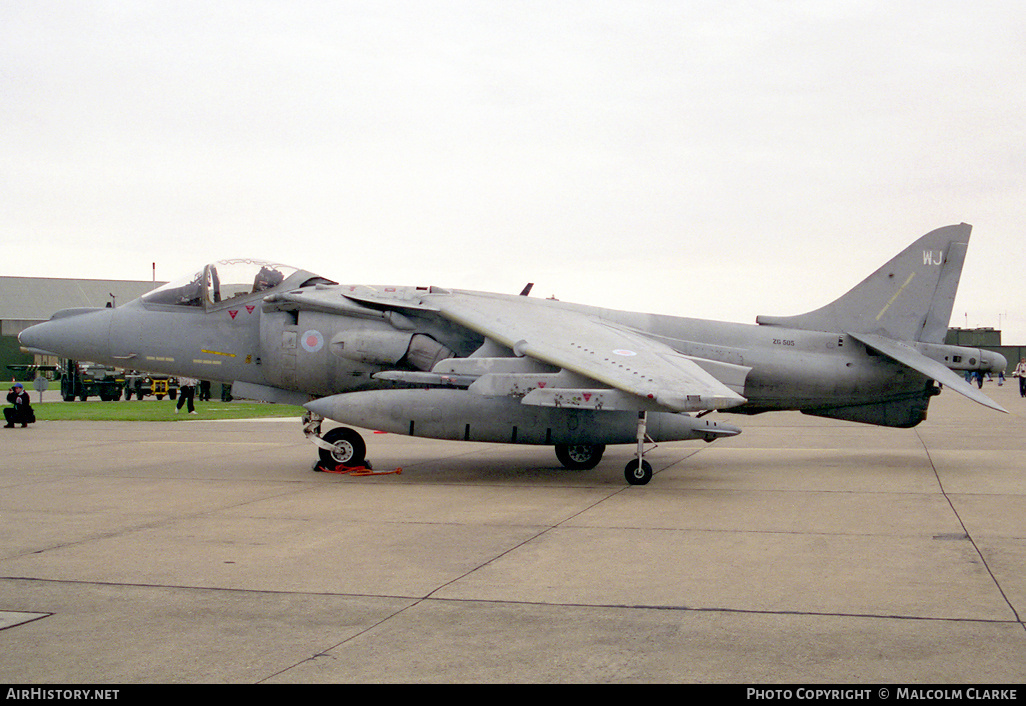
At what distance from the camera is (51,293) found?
67.9m

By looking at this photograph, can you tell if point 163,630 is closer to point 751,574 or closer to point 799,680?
point 799,680

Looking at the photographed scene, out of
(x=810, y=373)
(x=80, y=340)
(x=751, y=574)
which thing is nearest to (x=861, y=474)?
(x=810, y=373)

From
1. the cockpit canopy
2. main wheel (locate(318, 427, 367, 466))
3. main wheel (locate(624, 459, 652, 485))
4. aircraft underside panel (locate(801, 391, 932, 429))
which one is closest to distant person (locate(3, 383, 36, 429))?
the cockpit canopy

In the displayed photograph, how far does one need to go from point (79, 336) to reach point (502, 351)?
20.9 feet

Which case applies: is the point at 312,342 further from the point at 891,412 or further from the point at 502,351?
the point at 891,412

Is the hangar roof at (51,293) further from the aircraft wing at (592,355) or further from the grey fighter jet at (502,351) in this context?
the aircraft wing at (592,355)

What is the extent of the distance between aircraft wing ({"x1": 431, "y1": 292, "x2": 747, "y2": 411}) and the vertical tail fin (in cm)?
338

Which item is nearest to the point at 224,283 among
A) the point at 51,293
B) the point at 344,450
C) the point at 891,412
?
the point at 344,450

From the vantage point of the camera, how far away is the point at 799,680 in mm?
4129

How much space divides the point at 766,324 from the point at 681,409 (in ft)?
17.0

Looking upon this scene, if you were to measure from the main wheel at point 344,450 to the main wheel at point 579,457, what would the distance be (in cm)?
296

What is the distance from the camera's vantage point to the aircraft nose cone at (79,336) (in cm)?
1313

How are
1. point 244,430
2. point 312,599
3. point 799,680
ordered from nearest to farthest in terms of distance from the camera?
point 799,680 < point 312,599 < point 244,430

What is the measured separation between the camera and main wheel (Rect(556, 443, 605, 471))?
13.3 meters
